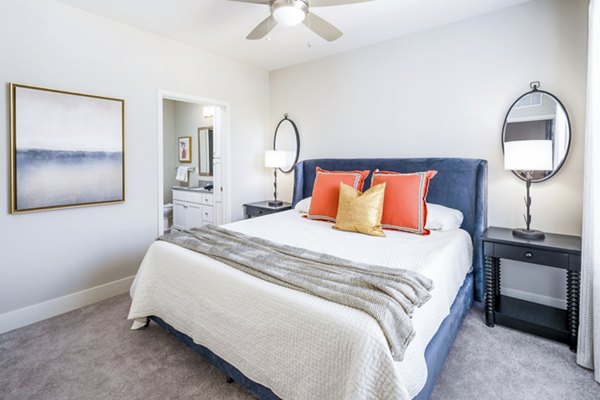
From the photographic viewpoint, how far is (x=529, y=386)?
179 cm

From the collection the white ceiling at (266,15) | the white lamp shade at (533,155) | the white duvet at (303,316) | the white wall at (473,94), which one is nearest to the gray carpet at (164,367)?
the white duvet at (303,316)

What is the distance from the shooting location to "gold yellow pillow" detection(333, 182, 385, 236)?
97.0 inches

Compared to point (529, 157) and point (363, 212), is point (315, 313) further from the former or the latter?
point (529, 157)

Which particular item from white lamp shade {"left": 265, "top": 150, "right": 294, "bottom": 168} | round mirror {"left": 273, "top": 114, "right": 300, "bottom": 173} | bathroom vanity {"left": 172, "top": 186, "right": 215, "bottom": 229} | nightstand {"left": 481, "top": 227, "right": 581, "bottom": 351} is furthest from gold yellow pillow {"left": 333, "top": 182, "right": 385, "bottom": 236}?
bathroom vanity {"left": 172, "top": 186, "right": 215, "bottom": 229}

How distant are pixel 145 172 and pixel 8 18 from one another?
5.08ft

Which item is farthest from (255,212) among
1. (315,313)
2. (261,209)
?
(315,313)

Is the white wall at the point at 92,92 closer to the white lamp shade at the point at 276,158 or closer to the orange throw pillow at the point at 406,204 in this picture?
the white lamp shade at the point at 276,158

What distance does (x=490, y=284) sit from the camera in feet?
7.95

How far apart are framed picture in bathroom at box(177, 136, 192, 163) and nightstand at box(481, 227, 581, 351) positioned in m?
4.98

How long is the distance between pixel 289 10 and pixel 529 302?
3055mm

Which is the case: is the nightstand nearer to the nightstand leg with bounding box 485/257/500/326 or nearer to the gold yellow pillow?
the nightstand leg with bounding box 485/257/500/326

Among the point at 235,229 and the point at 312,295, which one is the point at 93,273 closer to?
the point at 235,229

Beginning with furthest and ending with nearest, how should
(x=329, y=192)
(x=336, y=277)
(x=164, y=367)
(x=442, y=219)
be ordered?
(x=329, y=192) → (x=442, y=219) → (x=164, y=367) → (x=336, y=277)

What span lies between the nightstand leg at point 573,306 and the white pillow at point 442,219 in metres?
0.83
